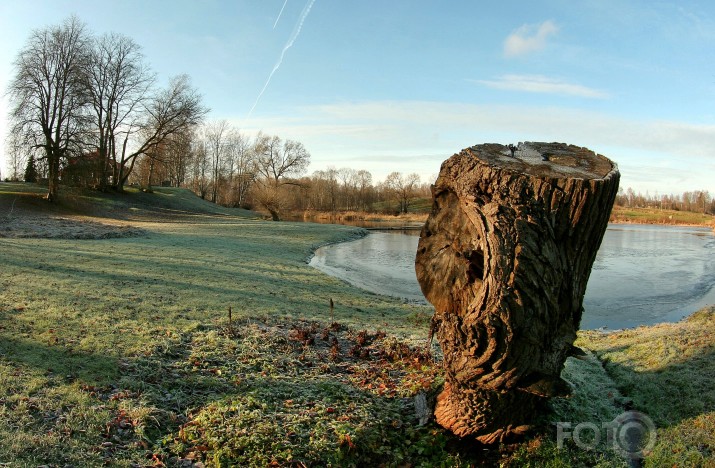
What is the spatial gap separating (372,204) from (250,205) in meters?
29.7

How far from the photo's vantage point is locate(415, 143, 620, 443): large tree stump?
3.86m

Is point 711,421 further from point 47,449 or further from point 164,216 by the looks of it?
point 164,216

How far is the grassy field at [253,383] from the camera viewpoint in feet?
13.9

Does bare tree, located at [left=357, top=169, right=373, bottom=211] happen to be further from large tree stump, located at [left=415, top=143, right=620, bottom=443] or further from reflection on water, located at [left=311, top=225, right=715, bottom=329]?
large tree stump, located at [left=415, top=143, right=620, bottom=443]

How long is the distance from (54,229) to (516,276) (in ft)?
76.3

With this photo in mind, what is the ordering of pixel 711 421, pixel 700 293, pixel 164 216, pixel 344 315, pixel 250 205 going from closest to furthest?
pixel 711 421
pixel 344 315
pixel 700 293
pixel 164 216
pixel 250 205

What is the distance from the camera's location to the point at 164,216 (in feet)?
123

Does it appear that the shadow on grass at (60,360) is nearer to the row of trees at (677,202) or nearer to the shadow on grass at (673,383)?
the shadow on grass at (673,383)

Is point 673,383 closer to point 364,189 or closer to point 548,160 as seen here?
point 548,160

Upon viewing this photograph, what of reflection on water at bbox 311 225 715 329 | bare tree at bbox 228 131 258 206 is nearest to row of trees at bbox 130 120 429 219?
bare tree at bbox 228 131 258 206

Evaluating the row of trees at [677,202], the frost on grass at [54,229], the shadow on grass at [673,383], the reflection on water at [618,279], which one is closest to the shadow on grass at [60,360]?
the shadow on grass at [673,383]

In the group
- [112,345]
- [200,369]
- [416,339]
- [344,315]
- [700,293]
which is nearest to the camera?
[200,369]

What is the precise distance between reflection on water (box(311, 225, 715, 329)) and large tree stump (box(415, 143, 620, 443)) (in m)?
8.76

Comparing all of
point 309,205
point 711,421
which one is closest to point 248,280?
point 711,421
